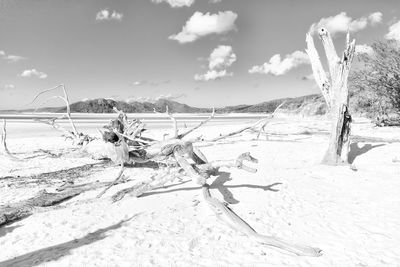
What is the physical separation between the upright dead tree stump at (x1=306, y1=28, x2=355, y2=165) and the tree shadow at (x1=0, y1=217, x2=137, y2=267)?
6623 mm

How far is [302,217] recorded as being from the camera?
16.6 ft

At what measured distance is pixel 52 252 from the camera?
380cm

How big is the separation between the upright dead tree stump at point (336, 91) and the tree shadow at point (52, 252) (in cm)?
662

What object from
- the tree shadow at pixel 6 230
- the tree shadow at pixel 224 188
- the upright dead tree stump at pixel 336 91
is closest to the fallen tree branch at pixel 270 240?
the tree shadow at pixel 224 188

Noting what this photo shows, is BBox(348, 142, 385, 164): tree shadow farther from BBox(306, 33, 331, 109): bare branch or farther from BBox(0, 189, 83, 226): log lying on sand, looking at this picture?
BBox(0, 189, 83, 226): log lying on sand

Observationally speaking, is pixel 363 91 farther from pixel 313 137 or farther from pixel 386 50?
pixel 313 137

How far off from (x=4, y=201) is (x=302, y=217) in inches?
220

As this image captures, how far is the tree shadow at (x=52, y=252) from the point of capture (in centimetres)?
358

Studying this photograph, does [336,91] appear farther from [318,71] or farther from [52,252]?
[52,252]

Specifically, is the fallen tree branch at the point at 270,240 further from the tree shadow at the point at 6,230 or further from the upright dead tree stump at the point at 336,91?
the upright dead tree stump at the point at 336,91

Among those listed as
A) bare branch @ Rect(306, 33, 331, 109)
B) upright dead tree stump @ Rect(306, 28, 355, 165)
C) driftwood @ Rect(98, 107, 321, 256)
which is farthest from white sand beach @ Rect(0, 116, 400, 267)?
bare branch @ Rect(306, 33, 331, 109)

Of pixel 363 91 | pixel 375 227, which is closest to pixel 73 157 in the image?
pixel 375 227

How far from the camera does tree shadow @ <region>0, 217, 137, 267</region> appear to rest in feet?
11.7

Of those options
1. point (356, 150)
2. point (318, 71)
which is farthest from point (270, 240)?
point (356, 150)
